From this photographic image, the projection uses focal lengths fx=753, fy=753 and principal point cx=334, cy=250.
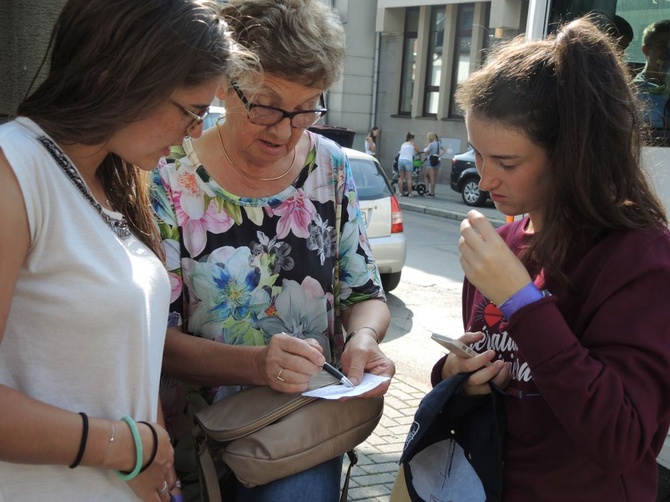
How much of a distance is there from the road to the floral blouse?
3.57 metres

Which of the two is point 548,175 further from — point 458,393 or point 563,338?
point 458,393

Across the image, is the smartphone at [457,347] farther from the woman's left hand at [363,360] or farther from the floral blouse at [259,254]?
the floral blouse at [259,254]

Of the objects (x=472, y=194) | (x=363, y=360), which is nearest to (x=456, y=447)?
(x=363, y=360)

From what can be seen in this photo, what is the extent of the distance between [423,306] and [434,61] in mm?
17325

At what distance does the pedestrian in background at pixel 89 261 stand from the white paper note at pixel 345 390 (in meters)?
0.40

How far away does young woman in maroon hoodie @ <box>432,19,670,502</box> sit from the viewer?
1.54m

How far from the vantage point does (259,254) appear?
6.92 ft

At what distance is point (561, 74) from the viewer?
1.71 metres

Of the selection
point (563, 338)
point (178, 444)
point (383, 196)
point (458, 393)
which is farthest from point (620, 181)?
point (383, 196)

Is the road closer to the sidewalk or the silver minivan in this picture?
the silver minivan

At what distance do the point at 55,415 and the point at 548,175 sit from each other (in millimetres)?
1191

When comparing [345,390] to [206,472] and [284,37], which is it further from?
[284,37]

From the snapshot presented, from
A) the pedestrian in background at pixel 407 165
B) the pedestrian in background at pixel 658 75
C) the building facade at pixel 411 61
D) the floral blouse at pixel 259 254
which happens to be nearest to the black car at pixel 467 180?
the pedestrian in background at pixel 407 165

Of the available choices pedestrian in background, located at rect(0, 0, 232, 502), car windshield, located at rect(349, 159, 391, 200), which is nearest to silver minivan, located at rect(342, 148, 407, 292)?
car windshield, located at rect(349, 159, 391, 200)
